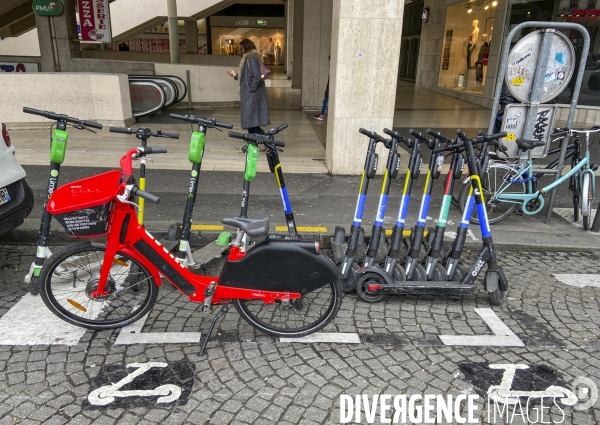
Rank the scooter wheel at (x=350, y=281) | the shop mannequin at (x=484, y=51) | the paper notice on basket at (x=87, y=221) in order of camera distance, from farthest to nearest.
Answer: the shop mannequin at (x=484, y=51), the scooter wheel at (x=350, y=281), the paper notice on basket at (x=87, y=221)

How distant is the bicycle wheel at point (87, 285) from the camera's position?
3.11 meters

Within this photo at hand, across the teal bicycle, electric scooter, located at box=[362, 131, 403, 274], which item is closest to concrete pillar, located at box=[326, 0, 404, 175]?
the teal bicycle

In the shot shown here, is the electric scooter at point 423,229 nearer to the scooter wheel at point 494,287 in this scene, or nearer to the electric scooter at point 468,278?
the electric scooter at point 468,278

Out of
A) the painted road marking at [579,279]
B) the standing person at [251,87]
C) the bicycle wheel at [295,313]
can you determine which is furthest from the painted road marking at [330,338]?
the standing person at [251,87]

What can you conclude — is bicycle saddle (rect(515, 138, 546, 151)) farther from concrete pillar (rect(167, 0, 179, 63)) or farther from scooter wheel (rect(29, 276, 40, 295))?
concrete pillar (rect(167, 0, 179, 63))

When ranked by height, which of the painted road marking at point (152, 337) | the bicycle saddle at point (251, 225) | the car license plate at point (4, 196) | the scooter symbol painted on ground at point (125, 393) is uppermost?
the bicycle saddle at point (251, 225)

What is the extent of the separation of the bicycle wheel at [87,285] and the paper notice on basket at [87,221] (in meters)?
0.23

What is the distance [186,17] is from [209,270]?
18.4m

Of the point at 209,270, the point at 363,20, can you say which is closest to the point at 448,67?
the point at 363,20

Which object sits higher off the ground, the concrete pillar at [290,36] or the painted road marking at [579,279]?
the concrete pillar at [290,36]

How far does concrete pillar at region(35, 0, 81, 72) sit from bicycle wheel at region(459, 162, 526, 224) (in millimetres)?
12601

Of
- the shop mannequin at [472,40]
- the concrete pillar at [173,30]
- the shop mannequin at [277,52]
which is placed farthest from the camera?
the shop mannequin at [277,52]

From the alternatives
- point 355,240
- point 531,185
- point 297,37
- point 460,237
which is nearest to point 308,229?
point 355,240

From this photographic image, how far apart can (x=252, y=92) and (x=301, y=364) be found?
5.70 meters
